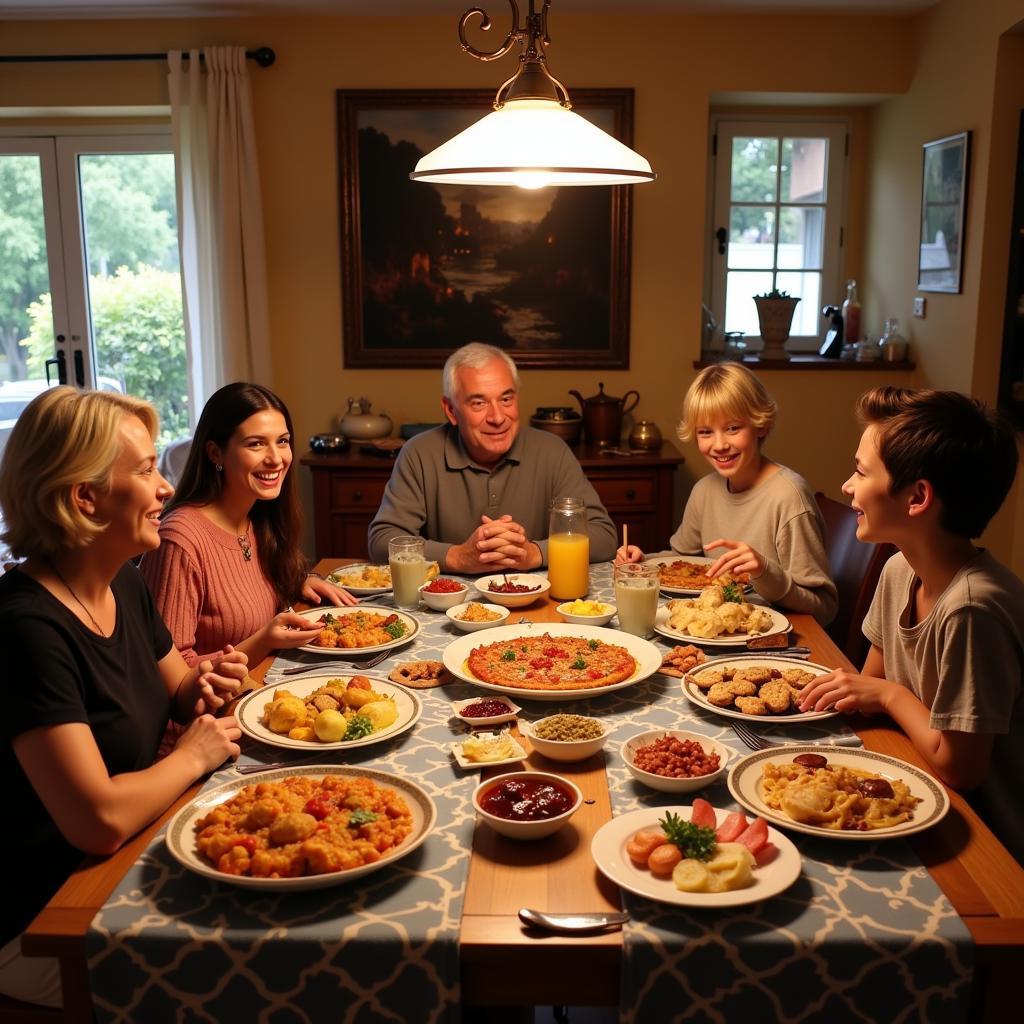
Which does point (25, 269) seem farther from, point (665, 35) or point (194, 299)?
point (665, 35)

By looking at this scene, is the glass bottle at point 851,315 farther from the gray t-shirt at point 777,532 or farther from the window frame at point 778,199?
the gray t-shirt at point 777,532

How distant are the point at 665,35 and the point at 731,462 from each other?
2.67 metres

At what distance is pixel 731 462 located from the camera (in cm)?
273

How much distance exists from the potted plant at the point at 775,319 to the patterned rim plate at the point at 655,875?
377cm

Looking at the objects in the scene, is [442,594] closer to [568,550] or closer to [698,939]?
[568,550]

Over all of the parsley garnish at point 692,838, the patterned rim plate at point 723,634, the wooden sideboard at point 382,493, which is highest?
the parsley garnish at point 692,838

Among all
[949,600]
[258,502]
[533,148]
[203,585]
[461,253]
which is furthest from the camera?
[461,253]

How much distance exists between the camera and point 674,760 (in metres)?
1.49

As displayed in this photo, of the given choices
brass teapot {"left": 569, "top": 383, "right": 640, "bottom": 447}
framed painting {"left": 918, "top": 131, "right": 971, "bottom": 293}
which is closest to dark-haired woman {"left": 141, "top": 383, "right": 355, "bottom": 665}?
brass teapot {"left": 569, "top": 383, "right": 640, "bottom": 447}

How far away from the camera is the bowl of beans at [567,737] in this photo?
5.03 feet

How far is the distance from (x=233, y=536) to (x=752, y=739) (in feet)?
4.20

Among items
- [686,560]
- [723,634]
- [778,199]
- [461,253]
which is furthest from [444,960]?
[778,199]

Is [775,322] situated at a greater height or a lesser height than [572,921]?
greater

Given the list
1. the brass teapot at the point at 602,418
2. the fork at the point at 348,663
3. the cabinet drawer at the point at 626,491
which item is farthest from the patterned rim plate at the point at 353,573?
the brass teapot at the point at 602,418
